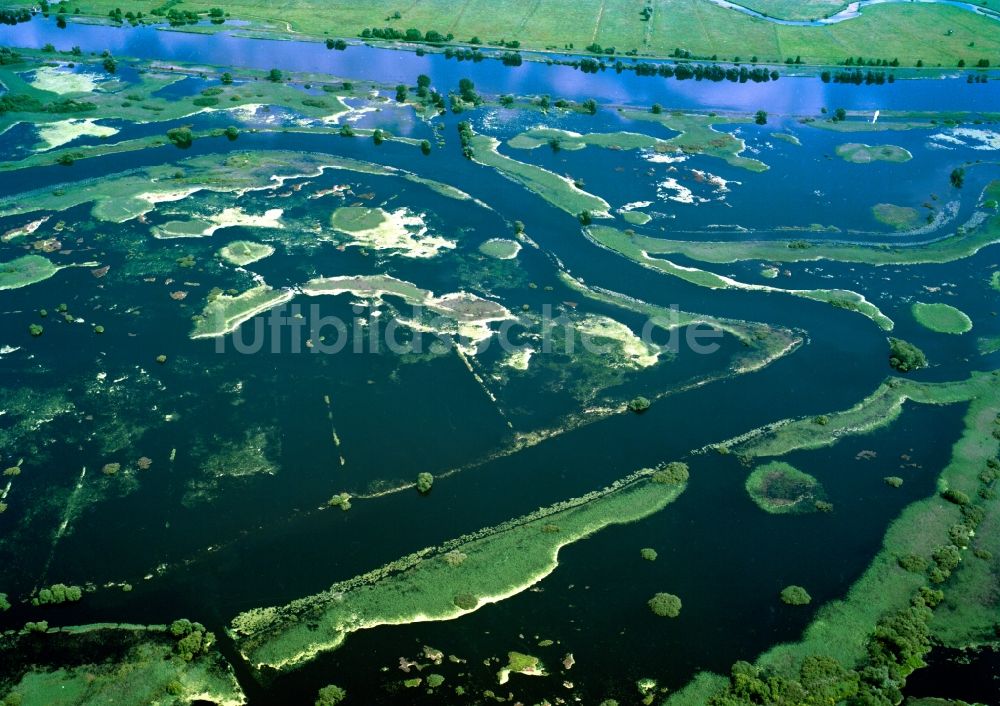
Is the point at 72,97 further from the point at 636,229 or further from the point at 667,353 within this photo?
the point at 667,353

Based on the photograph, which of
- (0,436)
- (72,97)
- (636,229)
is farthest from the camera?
(72,97)

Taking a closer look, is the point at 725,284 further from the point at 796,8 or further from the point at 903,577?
the point at 796,8

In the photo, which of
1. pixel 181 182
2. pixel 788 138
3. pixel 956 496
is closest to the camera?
pixel 956 496

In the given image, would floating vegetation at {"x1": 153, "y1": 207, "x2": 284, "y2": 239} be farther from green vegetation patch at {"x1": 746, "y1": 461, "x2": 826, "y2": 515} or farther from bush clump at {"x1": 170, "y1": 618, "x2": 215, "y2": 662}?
green vegetation patch at {"x1": 746, "y1": 461, "x2": 826, "y2": 515}

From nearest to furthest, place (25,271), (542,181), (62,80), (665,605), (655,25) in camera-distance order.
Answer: (665,605) → (25,271) → (542,181) → (62,80) → (655,25)

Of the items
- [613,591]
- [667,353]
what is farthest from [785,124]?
[613,591]

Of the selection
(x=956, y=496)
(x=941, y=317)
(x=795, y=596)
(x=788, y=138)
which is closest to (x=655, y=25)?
(x=788, y=138)

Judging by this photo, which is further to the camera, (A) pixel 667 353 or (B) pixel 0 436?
(A) pixel 667 353

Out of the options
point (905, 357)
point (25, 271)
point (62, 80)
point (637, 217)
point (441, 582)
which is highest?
point (62, 80)
